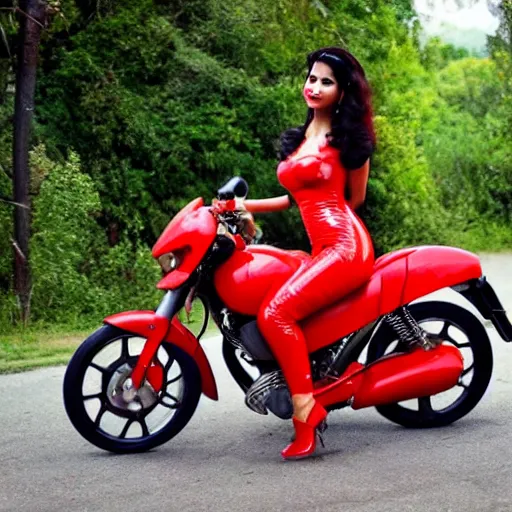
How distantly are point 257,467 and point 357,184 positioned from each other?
1.37 m

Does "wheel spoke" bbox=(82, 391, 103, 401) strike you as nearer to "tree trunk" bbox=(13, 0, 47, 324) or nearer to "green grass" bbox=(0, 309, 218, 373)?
"green grass" bbox=(0, 309, 218, 373)

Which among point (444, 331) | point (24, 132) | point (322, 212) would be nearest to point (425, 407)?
point (444, 331)

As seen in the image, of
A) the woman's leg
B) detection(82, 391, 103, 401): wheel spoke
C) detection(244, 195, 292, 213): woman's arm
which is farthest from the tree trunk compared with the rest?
the woman's leg

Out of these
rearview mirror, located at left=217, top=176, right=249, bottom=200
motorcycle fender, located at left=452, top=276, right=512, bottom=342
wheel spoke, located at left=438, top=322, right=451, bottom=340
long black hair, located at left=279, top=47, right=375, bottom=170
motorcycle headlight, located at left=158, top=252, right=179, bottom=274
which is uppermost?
long black hair, located at left=279, top=47, right=375, bottom=170

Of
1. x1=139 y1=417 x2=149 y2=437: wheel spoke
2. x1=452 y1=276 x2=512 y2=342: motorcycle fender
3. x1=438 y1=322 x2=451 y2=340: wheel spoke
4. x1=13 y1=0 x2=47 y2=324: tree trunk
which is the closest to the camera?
x1=139 y1=417 x2=149 y2=437: wheel spoke

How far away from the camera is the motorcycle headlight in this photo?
481 centimetres

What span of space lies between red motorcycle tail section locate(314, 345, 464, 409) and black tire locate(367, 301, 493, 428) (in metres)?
0.12

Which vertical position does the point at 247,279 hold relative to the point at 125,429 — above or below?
above

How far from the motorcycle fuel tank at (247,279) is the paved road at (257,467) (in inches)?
28.2

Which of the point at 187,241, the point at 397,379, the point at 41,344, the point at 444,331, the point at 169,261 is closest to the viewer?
the point at 187,241

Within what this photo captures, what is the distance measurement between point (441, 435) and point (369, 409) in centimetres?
61

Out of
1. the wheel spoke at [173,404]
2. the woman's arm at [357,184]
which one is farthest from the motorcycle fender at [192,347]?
the woman's arm at [357,184]

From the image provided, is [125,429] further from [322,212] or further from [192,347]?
[322,212]

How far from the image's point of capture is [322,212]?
4.89 m
